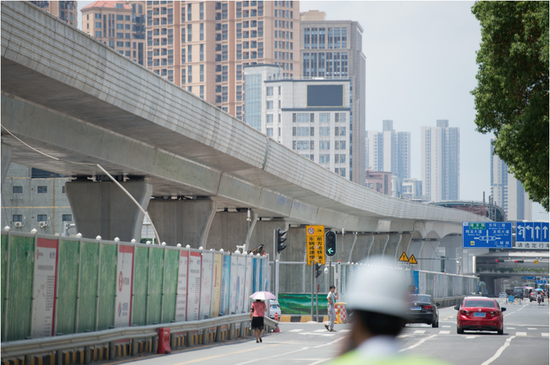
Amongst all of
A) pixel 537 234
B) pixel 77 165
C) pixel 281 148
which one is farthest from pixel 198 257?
pixel 537 234

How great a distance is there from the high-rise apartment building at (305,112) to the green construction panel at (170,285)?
508ft

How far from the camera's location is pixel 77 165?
2948cm

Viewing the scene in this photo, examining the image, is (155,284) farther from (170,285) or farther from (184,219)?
(184,219)

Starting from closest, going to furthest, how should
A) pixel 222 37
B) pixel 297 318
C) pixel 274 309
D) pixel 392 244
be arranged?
1. pixel 274 309
2. pixel 297 318
3. pixel 392 244
4. pixel 222 37

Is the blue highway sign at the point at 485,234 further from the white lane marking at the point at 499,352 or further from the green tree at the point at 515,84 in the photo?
the green tree at the point at 515,84

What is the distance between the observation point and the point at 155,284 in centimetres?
1941

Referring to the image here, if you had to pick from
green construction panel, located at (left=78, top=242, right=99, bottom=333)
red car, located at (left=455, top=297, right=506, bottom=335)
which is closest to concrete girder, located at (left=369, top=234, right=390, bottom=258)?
red car, located at (left=455, top=297, right=506, bottom=335)

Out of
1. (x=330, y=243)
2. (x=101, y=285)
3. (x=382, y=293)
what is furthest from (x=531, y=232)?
(x=382, y=293)

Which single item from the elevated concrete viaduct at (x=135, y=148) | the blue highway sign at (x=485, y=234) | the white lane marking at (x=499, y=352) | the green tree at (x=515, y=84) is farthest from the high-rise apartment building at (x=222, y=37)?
the green tree at (x=515, y=84)

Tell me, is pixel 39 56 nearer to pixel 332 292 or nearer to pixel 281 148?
pixel 332 292

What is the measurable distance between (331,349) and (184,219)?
20984 mm

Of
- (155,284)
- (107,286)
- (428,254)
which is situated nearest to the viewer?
(107,286)

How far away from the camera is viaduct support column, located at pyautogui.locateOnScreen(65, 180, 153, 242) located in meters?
31.8

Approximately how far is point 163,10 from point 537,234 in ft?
517
